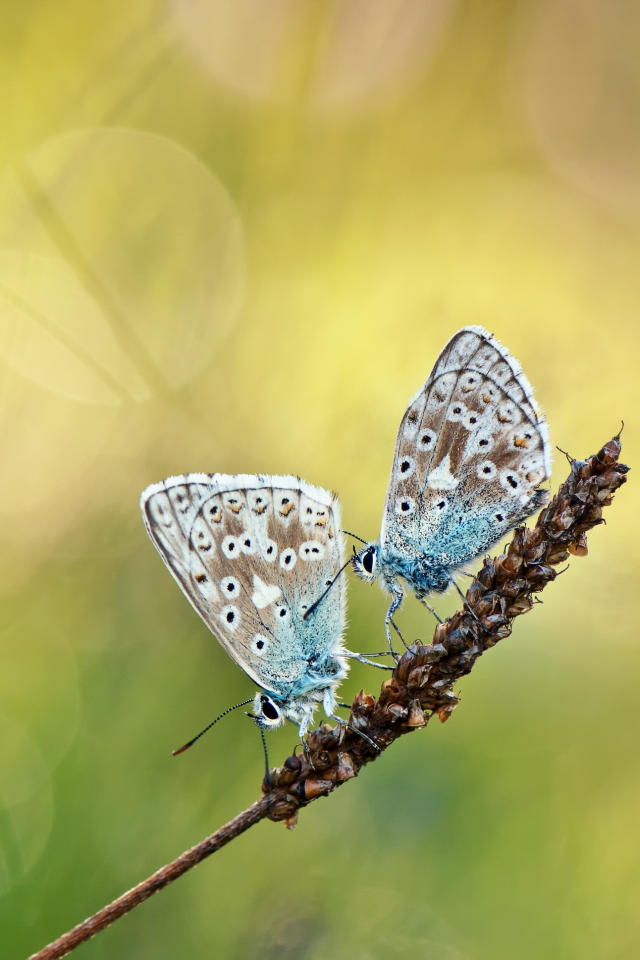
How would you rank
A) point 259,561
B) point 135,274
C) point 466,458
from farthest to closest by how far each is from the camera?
point 135,274
point 466,458
point 259,561

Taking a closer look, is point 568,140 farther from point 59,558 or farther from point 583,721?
point 59,558

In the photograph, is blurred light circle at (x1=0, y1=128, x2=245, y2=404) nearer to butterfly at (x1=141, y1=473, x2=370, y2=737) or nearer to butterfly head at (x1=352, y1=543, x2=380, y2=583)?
butterfly at (x1=141, y1=473, x2=370, y2=737)

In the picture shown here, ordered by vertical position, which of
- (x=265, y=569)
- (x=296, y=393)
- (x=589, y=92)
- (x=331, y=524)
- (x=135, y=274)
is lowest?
(x=265, y=569)

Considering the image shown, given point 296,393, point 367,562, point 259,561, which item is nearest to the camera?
point 259,561

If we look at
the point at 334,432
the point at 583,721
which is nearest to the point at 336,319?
the point at 334,432

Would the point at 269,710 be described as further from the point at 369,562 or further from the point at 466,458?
the point at 466,458

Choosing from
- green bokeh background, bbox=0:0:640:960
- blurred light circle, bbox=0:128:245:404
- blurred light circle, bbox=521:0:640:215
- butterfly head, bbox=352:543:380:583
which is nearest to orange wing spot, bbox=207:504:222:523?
→ butterfly head, bbox=352:543:380:583

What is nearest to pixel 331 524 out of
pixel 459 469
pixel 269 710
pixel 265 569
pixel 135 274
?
pixel 265 569
